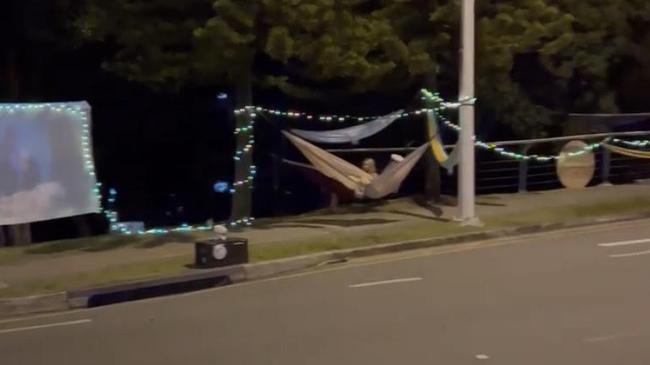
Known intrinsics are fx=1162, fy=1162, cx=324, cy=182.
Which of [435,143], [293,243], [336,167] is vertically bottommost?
[293,243]

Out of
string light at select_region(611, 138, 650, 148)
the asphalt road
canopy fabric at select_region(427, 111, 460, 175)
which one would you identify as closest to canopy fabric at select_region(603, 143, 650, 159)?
string light at select_region(611, 138, 650, 148)

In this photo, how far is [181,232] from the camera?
15930 millimetres

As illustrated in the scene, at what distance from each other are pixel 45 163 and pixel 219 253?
9.69ft

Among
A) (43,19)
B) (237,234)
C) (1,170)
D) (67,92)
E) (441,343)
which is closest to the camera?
(441,343)

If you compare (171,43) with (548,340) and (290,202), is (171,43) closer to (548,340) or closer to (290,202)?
(290,202)

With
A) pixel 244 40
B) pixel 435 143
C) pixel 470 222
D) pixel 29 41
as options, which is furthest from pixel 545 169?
pixel 29 41

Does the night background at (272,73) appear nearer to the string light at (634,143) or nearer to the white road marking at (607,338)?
the string light at (634,143)

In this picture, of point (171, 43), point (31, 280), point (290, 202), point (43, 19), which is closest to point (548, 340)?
point (31, 280)

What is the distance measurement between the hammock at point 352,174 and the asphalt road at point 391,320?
140 inches

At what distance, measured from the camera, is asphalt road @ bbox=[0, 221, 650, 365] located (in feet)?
28.8

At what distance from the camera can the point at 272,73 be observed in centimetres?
Answer: 2017

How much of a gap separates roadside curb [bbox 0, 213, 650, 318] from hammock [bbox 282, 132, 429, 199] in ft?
7.55

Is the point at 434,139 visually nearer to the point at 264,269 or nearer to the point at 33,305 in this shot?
the point at 264,269

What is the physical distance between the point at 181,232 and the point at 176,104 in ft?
29.4
